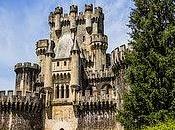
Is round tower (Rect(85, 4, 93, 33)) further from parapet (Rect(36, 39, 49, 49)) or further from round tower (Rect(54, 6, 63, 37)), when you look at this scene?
parapet (Rect(36, 39, 49, 49))

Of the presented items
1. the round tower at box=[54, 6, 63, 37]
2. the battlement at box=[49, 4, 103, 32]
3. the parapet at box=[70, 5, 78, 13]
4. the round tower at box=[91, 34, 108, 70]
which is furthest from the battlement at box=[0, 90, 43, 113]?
the parapet at box=[70, 5, 78, 13]

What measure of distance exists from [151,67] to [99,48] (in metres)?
39.1

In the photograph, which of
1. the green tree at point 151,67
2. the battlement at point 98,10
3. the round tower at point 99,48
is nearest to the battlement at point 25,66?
the round tower at point 99,48

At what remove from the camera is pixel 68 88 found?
6234cm

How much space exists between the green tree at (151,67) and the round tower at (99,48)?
35.2 meters

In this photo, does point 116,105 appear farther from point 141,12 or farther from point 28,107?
point 141,12

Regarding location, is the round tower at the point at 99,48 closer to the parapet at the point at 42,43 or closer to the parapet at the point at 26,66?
the parapet at the point at 42,43

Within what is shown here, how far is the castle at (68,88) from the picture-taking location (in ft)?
187

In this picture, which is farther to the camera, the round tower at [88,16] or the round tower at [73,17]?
the round tower at [88,16]

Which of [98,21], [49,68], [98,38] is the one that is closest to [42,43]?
[98,38]

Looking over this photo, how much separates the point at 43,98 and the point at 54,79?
4.18 meters

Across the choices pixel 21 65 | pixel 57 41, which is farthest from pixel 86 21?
pixel 21 65

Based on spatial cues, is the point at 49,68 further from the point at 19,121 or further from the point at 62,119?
the point at 19,121

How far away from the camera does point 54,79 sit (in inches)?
2516
